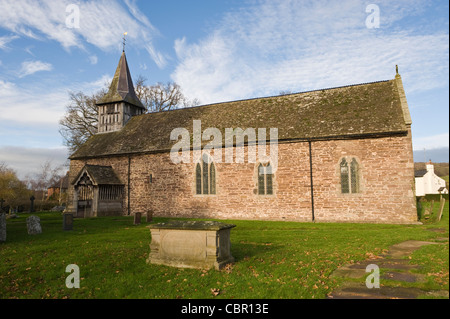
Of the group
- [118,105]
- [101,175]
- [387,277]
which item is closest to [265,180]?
[101,175]

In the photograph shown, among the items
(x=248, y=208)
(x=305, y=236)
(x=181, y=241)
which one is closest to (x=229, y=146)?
(x=248, y=208)

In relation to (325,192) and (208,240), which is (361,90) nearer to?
(325,192)

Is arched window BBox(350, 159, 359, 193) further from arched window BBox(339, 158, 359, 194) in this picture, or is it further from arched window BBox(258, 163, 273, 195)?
arched window BBox(258, 163, 273, 195)

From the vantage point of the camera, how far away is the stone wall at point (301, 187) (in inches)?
658

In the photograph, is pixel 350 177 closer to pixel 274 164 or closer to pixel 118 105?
pixel 274 164

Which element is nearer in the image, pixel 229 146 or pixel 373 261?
pixel 373 261

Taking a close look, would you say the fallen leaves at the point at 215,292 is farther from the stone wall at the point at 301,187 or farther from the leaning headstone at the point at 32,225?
the stone wall at the point at 301,187

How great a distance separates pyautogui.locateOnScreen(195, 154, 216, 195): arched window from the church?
72mm

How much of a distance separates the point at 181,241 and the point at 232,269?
1.54 m

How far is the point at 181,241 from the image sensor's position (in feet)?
26.1

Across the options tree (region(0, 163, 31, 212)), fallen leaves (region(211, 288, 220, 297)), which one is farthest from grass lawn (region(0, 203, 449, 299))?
tree (region(0, 163, 31, 212))

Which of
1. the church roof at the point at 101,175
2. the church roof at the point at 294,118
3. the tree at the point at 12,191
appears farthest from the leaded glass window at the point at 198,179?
the tree at the point at 12,191

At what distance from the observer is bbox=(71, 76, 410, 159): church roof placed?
58.3 feet

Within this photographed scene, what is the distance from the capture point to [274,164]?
19.3 m
